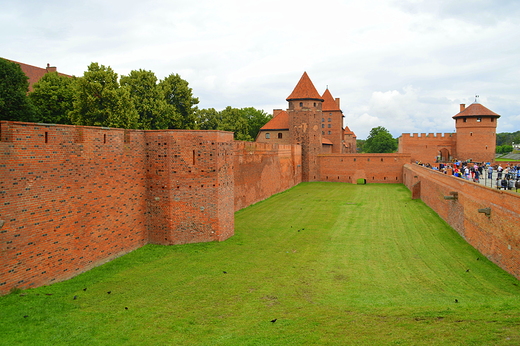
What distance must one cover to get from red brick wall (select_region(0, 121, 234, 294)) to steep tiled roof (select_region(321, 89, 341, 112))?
1718 inches

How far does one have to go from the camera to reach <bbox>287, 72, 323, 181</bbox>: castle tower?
39.3m

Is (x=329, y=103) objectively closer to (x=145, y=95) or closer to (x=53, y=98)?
(x=145, y=95)

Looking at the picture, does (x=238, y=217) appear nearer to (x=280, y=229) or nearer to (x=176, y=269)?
(x=280, y=229)

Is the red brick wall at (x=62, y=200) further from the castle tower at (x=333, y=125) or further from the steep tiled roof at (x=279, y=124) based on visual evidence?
the castle tower at (x=333, y=125)

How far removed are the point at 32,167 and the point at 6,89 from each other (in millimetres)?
17239

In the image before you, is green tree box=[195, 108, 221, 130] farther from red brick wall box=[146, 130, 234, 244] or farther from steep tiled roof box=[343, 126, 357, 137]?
steep tiled roof box=[343, 126, 357, 137]

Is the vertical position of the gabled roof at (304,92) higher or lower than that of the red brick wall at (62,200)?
higher

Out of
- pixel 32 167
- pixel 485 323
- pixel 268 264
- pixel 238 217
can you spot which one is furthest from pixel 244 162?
pixel 485 323

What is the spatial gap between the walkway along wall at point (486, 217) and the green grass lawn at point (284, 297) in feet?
1.30

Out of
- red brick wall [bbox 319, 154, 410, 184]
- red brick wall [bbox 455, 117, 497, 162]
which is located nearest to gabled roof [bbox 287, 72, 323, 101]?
red brick wall [bbox 319, 154, 410, 184]

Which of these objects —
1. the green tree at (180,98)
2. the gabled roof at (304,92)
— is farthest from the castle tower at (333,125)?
the green tree at (180,98)

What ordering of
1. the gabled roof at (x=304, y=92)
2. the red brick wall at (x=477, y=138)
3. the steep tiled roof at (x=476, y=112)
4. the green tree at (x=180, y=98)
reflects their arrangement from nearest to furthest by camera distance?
the green tree at (x=180, y=98), the steep tiled roof at (x=476, y=112), the red brick wall at (x=477, y=138), the gabled roof at (x=304, y=92)

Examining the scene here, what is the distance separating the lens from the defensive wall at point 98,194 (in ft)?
26.4

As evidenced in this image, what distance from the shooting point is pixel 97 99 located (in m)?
21.9
